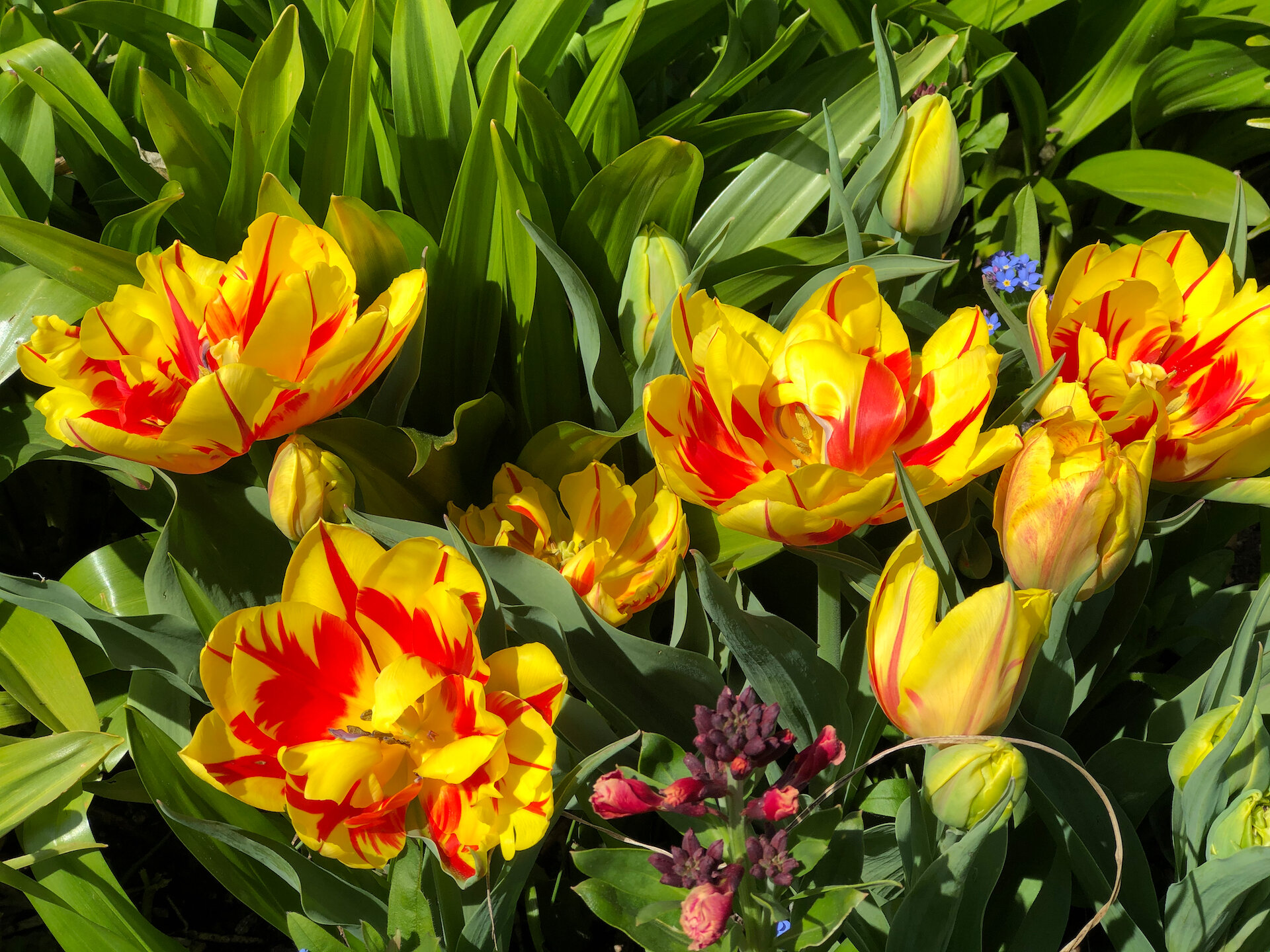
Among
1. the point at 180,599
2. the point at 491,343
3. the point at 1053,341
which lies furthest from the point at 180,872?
the point at 1053,341

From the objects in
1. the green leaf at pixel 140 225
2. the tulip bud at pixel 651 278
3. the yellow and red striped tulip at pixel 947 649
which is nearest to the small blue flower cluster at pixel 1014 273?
→ the tulip bud at pixel 651 278

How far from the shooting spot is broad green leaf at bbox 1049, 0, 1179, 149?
185 centimetres

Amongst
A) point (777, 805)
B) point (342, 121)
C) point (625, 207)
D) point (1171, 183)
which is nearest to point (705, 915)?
point (777, 805)

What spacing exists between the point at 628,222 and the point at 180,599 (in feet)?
2.17

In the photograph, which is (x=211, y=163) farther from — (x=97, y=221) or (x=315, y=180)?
(x=97, y=221)

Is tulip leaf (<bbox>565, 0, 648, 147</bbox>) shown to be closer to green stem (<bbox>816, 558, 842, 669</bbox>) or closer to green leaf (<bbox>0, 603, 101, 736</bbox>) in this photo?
green stem (<bbox>816, 558, 842, 669</bbox>)

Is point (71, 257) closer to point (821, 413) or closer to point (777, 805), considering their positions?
point (821, 413)

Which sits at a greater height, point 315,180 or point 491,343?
point 315,180

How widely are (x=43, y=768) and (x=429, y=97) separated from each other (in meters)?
0.88

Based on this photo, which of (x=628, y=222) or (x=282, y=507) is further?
(x=628, y=222)

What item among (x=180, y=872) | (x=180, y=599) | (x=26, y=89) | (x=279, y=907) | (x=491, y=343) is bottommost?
(x=180, y=872)

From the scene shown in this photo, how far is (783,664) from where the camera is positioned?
93 centimetres

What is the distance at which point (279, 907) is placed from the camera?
1092mm

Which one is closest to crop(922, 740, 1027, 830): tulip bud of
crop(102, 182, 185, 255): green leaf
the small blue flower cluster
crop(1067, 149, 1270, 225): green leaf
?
the small blue flower cluster
